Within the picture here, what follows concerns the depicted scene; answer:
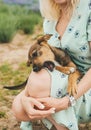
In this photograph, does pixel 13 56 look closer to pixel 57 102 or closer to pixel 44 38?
pixel 44 38

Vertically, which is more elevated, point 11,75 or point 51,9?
point 51,9

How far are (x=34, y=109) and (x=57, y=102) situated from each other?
16 centimetres

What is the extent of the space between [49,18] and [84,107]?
0.66m

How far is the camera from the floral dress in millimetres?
3113

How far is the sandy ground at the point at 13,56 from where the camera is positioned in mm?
3836

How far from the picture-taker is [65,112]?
10.5 ft

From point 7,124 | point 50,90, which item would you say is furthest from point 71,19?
point 7,124

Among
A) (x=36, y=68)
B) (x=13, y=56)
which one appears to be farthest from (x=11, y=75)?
(x=36, y=68)

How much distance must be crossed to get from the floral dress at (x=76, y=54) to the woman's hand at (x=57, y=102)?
43 mm

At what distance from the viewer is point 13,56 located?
18.5ft

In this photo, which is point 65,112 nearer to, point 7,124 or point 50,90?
point 50,90

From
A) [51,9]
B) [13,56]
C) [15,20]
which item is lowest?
[13,56]

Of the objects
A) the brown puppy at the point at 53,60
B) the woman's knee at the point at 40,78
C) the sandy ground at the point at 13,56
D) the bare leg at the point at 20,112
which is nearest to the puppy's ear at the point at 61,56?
the brown puppy at the point at 53,60

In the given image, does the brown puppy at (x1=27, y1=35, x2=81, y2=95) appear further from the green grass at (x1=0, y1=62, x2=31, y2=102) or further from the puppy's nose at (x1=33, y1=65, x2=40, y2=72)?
the green grass at (x1=0, y1=62, x2=31, y2=102)
